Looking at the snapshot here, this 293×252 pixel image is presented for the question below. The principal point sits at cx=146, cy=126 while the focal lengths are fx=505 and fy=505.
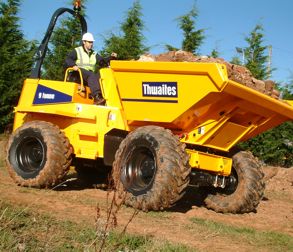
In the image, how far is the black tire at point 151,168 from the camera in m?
6.34

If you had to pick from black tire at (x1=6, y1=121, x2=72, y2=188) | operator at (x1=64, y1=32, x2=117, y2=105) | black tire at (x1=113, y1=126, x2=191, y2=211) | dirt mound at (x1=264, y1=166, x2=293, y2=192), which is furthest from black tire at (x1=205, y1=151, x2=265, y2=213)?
dirt mound at (x1=264, y1=166, x2=293, y2=192)

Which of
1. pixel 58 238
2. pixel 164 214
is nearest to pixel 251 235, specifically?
pixel 164 214

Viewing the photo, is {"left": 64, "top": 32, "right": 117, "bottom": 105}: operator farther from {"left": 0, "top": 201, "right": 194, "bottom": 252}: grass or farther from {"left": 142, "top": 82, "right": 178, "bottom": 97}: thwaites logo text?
{"left": 0, "top": 201, "right": 194, "bottom": 252}: grass

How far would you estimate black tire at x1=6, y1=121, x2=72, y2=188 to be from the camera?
778 centimetres

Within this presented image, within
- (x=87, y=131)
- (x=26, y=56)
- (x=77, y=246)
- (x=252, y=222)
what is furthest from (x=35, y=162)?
(x=26, y=56)

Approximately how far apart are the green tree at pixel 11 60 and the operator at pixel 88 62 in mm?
8608

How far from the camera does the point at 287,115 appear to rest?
6.85 meters

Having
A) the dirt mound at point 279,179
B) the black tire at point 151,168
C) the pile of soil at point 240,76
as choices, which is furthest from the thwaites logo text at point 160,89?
the dirt mound at point 279,179

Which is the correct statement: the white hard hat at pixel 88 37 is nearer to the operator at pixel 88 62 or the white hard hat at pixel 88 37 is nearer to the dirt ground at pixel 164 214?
the operator at pixel 88 62

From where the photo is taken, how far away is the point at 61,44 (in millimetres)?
18641

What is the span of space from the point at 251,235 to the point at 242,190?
156cm

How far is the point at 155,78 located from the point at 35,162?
287 cm

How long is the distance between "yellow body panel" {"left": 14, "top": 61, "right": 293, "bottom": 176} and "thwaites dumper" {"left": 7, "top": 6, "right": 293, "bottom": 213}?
0.04 ft

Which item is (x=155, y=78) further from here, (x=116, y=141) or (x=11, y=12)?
(x=11, y=12)
